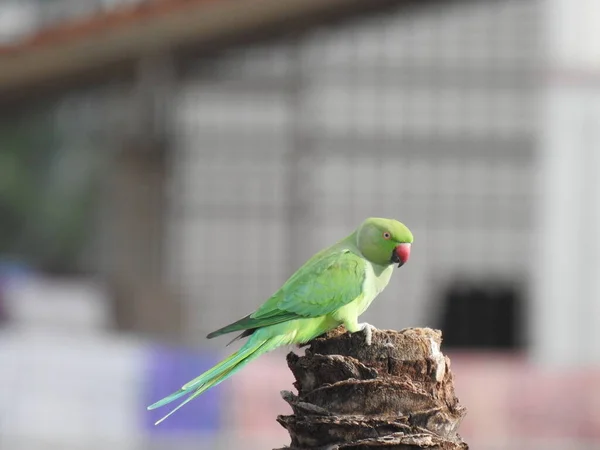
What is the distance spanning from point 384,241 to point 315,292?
29 cm

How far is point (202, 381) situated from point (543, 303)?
16961 millimetres

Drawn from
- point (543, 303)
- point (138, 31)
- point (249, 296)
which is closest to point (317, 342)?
point (138, 31)

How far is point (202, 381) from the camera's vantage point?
318 centimetres

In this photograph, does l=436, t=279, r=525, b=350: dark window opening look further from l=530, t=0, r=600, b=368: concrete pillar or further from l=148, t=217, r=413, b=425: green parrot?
l=148, t=217, r=413, b=425: green parrot

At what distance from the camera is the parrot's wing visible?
3.58 m

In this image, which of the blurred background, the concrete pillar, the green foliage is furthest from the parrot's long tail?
the green foliage

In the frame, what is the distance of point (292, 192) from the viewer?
23.2m

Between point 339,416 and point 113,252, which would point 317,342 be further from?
point 113,252

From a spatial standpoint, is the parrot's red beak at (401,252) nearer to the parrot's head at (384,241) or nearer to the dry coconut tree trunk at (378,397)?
the parrot's head at (384,241)

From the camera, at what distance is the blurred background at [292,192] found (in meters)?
13.2

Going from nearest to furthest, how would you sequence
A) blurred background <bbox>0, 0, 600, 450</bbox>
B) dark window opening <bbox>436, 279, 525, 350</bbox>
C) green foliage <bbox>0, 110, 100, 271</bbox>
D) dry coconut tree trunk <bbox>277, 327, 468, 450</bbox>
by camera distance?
dry coconut tree trunk <bbox>277, 327, 468, 450</bbox> → blurred background <bbox>0, 0, 600, 450</bbox> → dark window opening <bbox>436, 279, 525, 350</bbox> → green foliage <bbox>0, 110, 100, 271</bbox>

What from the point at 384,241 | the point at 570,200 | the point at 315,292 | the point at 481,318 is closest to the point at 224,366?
Answer: the point at 315,292

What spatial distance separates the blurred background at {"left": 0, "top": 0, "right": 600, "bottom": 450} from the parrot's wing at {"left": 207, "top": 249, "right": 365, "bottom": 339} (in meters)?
5.99

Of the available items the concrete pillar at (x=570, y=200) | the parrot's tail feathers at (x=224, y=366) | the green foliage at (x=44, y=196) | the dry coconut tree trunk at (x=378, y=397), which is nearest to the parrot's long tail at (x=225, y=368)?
the parrot's tail feathers at (x=224, y=366)
